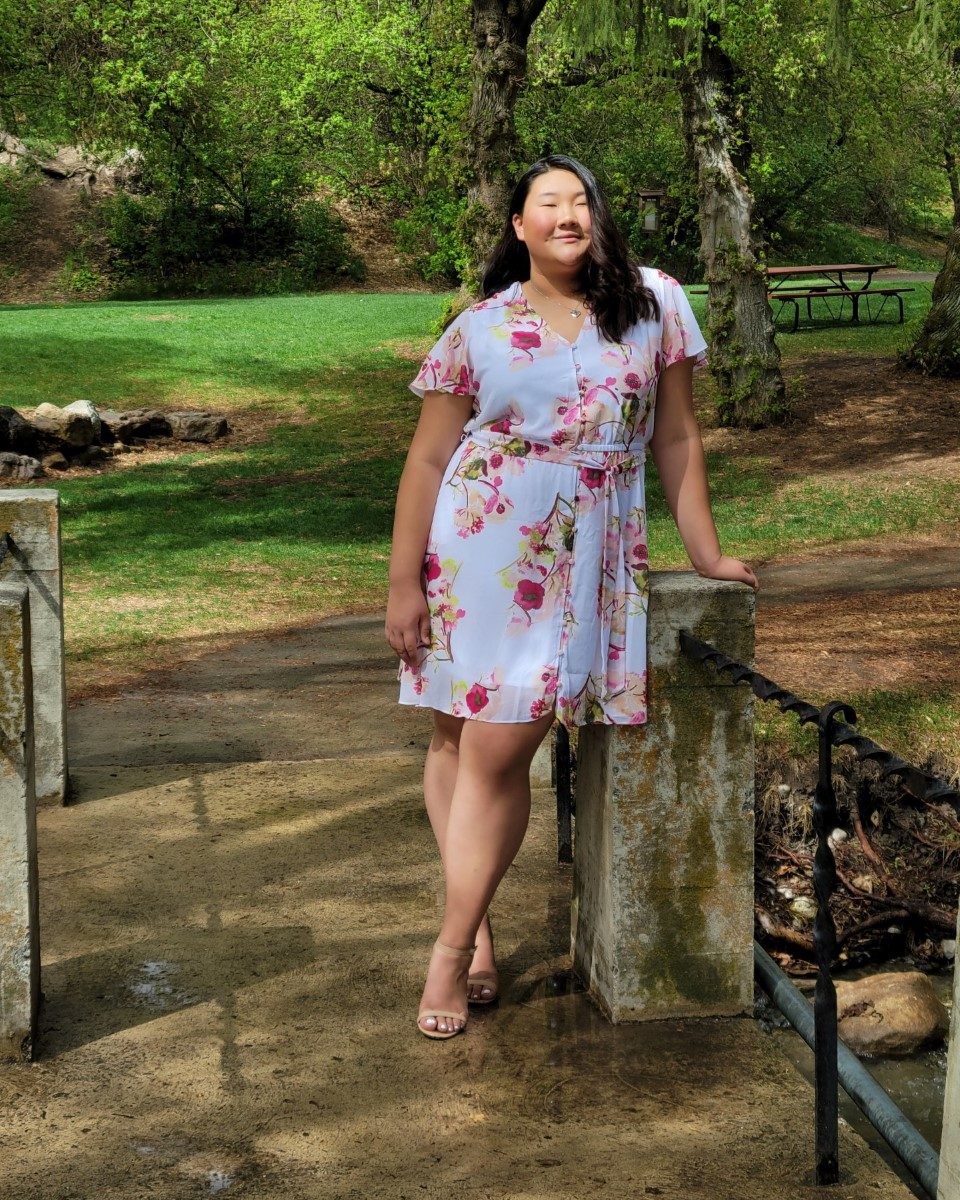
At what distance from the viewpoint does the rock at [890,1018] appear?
414cm

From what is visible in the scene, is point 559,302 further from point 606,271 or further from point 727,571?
point 727,571

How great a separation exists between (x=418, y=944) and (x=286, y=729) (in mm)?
2888

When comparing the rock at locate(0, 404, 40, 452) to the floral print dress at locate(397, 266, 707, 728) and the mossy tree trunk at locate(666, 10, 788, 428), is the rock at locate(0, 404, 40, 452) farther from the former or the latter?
the floral print dress at locate(397, 266, 707, 728)

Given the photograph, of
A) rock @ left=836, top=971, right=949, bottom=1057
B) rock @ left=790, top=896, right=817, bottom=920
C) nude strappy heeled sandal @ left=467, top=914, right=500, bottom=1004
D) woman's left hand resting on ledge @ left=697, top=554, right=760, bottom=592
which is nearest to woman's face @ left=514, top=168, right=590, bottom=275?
woman's left hand resting on ledge @ left=697, top=554, right=760, bottom=592

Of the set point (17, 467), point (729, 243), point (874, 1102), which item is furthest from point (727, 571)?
point (729, 243)

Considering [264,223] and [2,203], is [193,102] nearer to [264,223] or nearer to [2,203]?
[264,223]

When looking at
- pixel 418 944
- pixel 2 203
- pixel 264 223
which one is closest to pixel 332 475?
pixel 418 944

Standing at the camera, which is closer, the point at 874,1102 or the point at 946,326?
the point at 874,1102

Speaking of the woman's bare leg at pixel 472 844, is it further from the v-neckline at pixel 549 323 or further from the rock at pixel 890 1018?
the rock at pixel 890 1018

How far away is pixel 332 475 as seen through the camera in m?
16.3

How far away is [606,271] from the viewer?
309 cm

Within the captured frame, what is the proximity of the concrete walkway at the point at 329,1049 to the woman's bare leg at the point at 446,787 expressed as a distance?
0.36 feet

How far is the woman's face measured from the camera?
10.2ft

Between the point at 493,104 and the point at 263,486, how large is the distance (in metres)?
4.52
